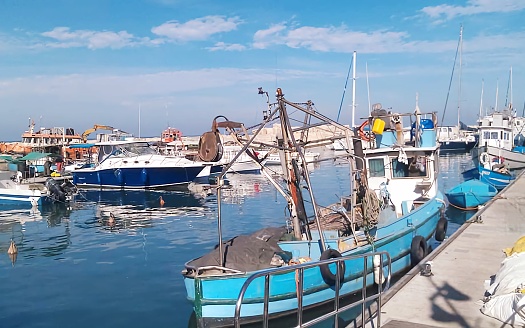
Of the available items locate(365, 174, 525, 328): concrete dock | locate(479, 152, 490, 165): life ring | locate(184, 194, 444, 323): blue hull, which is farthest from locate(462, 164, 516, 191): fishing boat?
locate(184, 194, 444, 323): blue hull

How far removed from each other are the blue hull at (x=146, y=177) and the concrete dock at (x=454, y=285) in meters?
23.8

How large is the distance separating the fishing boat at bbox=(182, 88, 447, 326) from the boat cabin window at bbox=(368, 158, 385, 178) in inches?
1.2

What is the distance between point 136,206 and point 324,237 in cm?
1927

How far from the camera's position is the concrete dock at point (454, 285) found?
6.72 m

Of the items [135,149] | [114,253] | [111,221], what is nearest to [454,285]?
[114,253]

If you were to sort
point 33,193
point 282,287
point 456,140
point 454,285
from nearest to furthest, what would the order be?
1. point 454,285
2. point 282,287
3. point 33,193
4. point 456,140

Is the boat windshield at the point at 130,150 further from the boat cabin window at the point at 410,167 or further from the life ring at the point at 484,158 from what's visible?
the boat cabin window at the point at 410,167

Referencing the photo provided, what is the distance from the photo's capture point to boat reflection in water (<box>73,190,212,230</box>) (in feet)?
73.7

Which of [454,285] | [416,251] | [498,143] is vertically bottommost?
[416,251]

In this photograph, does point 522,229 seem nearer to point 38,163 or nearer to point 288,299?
point 288,299

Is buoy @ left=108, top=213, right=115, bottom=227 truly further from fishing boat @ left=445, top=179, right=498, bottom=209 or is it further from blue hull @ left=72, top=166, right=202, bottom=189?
fishing boat @ left=445, top=179, right=498, bottom=209

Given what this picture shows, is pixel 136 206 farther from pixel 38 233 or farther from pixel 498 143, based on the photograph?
pixel 498 143

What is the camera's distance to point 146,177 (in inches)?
1344

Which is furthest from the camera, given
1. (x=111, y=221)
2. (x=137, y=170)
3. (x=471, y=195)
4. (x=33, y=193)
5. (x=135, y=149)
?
(x=135, y=149)
